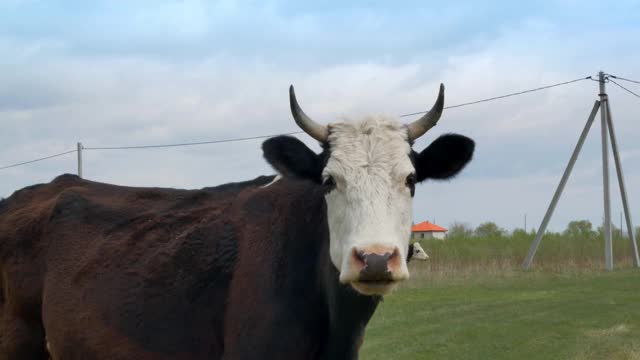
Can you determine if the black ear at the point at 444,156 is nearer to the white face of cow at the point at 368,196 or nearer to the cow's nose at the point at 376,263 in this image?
the white face of cow at the point at 368,196

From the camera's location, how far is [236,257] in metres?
6.16

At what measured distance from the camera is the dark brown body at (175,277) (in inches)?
226

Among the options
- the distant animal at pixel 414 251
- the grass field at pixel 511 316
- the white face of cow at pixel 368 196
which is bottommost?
the grass field at pixel 511 316

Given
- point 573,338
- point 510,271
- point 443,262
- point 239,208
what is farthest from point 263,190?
point 443,262

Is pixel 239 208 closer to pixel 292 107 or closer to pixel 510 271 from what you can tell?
pixel 292 107

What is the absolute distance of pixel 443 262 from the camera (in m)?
34.7

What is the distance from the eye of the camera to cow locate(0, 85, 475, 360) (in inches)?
214

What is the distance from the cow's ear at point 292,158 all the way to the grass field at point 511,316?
8.29 meters

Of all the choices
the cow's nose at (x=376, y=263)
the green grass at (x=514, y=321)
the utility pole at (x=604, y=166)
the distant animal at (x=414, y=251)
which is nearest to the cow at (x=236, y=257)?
the cow's nose at (x=376, y=263)

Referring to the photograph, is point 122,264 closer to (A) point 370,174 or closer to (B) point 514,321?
(A) point 370,174

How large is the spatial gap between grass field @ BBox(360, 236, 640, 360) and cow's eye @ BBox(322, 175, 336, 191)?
8.45 meters

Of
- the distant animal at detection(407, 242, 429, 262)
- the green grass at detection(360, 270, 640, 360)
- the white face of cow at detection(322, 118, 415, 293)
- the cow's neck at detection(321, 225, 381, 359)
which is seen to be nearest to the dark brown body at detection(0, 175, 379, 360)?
the cow's neck at detection(321, 225, 381, 359)

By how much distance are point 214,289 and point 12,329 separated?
2.26 meters

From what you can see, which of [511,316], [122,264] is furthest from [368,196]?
[511,316]
